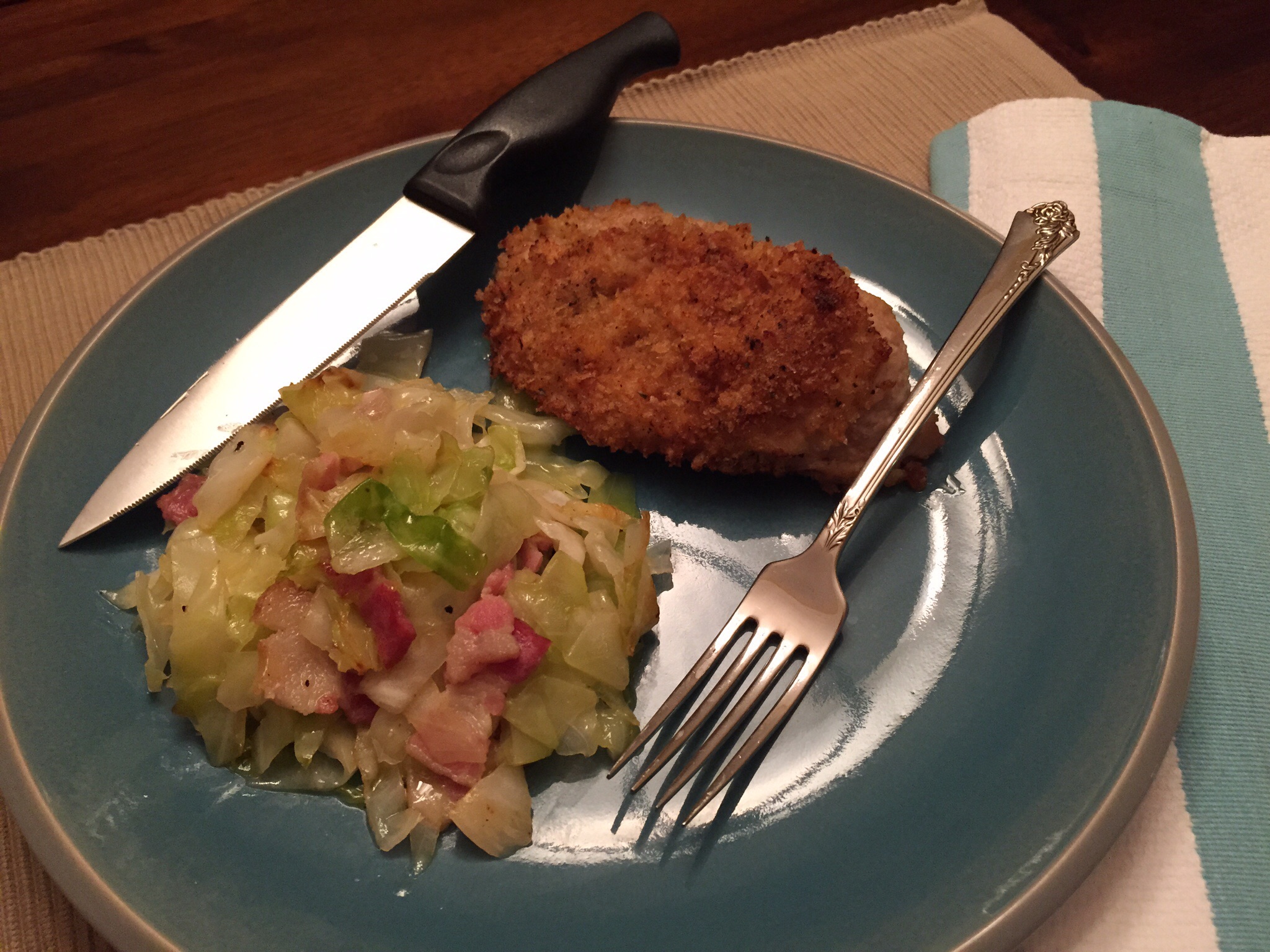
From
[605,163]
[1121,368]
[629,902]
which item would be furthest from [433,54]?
[629,902]

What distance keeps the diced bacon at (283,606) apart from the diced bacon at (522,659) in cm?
36

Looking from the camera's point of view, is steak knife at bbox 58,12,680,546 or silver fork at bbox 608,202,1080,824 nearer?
silver fork at bbox 608,202,1080,824

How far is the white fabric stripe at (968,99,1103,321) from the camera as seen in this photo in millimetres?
2273

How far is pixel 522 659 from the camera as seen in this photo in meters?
1.51

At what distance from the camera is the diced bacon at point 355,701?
1509mm

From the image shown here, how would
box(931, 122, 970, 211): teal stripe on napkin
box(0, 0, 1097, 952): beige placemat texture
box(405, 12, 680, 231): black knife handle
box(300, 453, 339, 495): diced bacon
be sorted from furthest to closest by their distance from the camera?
box(931, 122, 970, 211): teal stripe on napkin < box(0, 0, 1097, 952): beige placemat texture < box(405, 12, 680, 231): black knife handle < box(300, 453, 339, 495): diced bacon

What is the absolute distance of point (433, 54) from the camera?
2941mm

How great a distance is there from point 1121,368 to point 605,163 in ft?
4.49

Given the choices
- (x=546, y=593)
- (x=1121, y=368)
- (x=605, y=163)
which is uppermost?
(x=605, y=163)

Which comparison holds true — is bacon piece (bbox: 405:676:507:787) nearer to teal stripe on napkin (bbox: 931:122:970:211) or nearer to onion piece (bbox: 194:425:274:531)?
onion piece (bbox: 194:425:274:531)

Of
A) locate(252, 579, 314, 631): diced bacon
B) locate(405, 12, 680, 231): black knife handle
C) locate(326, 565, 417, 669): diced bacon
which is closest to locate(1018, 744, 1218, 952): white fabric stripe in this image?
locate(326, 565, 417, 669): diced bacon

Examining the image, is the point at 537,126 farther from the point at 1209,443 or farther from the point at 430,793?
the point at 1209,443

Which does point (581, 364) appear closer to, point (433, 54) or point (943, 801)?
point (943, 801)

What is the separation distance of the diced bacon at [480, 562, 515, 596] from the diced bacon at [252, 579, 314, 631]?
315 mm
